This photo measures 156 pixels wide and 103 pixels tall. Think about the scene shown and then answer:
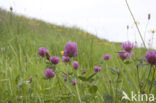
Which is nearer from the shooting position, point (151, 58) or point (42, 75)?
point (151, 58)

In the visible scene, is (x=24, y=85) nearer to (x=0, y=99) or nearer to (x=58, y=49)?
(x=0, y=99)

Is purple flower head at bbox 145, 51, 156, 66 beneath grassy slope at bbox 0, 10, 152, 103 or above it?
above

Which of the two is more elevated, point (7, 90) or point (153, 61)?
point (153, 61)

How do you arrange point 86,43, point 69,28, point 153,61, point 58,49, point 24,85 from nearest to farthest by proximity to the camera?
1. point 153,61
2. point 24,85
3. point 86,43
4. point 58,49
5. point 69,28

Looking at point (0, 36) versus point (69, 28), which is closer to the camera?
point (0, 36)

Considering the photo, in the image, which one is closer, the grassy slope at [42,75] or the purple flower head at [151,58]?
the purple flower head at [151,58]

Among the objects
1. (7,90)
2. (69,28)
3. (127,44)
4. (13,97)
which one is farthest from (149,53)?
(69,28)

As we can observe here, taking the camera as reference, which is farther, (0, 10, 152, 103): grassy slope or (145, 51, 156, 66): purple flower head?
(0, 10, 152, 103): grassy slope

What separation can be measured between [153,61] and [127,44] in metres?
0.18

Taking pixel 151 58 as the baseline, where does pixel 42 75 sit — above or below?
below

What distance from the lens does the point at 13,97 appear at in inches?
48.6

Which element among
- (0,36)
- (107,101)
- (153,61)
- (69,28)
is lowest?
(107,101)

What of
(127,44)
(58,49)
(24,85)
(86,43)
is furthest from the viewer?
(58,49)

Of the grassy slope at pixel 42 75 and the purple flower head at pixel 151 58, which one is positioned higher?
the purple flower head at pixel 151 58
